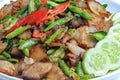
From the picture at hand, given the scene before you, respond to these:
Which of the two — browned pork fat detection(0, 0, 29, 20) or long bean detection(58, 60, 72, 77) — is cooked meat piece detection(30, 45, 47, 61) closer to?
long bean detection(58, 60, 72, 77)

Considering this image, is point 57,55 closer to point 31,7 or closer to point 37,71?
point 37,71

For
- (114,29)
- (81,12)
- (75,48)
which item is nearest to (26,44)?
(75,48)

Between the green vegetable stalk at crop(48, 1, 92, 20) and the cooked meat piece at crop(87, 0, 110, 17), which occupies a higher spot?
the green vegetable stalk at crop(48, 1, 92, 20)

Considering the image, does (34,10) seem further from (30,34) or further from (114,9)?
(114,9)

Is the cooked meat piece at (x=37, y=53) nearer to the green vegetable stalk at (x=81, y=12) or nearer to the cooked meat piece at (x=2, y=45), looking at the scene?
the cooked meat piece at (x=2, y=45)

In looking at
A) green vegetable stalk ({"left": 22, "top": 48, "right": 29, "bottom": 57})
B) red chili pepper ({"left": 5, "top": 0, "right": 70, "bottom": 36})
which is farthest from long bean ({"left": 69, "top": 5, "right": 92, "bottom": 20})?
green vegetable stalk ({"left": 22, "top": 48, "right": 29, "bottom": 57})

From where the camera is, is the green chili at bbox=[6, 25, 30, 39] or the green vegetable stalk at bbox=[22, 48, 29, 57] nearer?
the green vegetable stalk at bbox=[22, 48, 29, 57]
